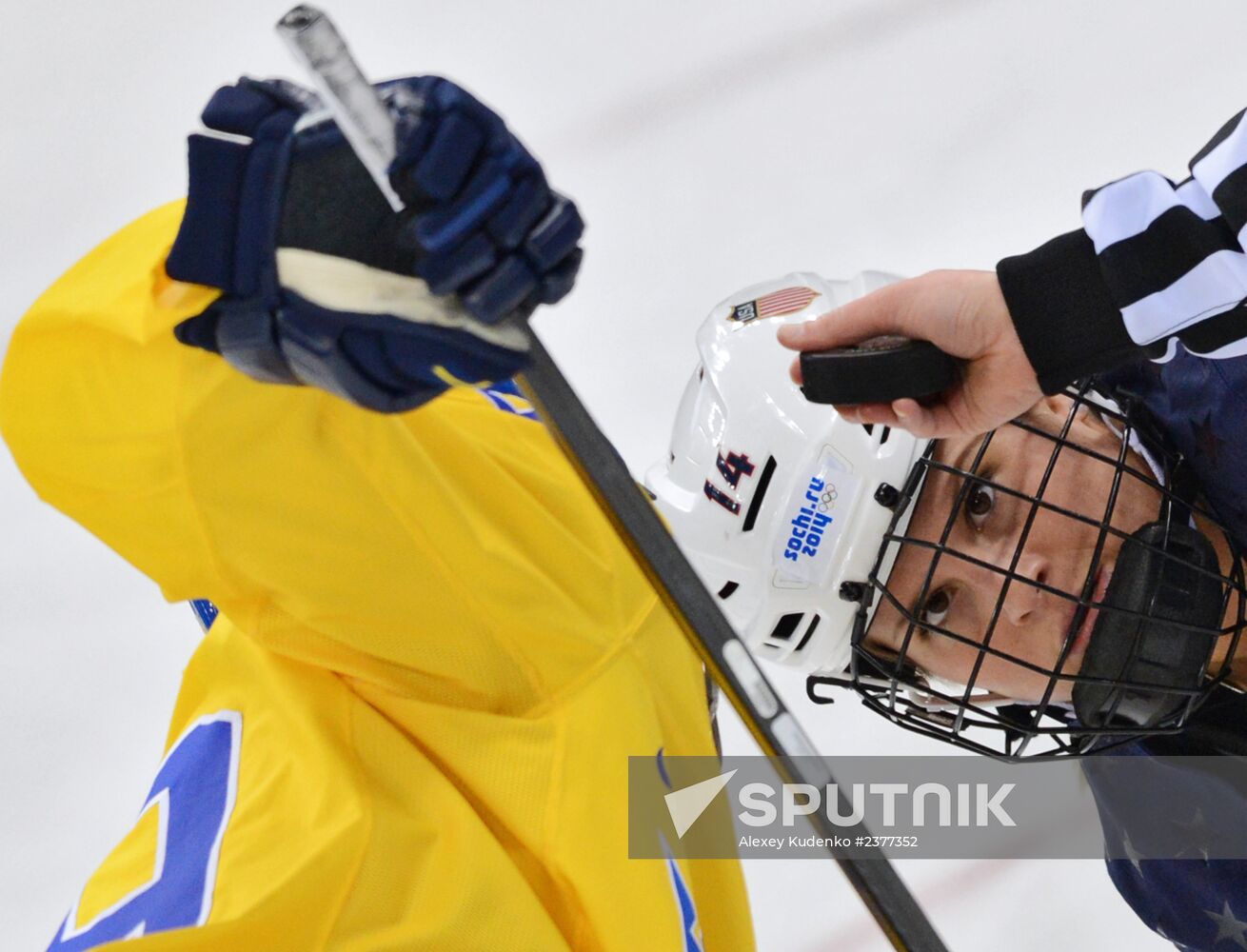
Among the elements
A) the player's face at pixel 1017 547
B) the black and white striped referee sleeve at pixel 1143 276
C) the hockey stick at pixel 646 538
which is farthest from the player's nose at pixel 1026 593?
the hockey stick at pixel 646 538

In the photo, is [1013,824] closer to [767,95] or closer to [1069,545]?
[1069,545]

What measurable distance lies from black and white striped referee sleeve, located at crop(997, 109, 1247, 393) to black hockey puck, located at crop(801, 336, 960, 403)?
7 centimetres

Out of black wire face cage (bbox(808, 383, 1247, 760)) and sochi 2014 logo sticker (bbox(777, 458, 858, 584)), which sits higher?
sochi 2014 logo sticker (bbox(777, 458, 858, 584))

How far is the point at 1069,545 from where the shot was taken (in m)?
1.18

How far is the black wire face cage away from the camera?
3.70 ft

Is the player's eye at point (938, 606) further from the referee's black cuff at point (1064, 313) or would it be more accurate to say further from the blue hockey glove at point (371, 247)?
the blue hockey glove at point (371, 247)

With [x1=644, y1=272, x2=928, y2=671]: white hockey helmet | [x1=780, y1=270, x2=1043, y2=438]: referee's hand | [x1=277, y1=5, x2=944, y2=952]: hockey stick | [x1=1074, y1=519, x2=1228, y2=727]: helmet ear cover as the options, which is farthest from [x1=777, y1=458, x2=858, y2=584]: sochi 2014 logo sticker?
[x1=277, y1=5, x2=944, y2=952]: hockey stick

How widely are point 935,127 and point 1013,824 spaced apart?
0.96 meters

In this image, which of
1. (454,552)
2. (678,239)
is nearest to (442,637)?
(454,552)

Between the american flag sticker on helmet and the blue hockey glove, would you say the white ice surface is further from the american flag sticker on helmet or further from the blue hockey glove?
the blue hockey glove

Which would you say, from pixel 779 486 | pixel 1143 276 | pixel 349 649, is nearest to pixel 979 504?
pixel 779 486

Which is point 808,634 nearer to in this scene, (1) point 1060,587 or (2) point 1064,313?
(1) point 1060,587

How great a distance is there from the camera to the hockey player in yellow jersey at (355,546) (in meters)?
0.72

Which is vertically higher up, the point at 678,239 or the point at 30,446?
the point at 30,446
